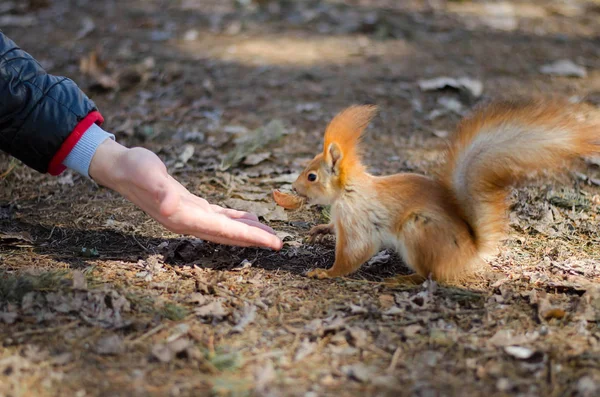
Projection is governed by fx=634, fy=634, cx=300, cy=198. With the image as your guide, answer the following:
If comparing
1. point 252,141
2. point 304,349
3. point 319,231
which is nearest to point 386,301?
point 304,349

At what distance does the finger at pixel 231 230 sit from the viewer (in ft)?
7.65

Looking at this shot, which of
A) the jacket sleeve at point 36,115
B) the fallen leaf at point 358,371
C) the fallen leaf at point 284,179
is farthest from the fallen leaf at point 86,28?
the fallen leaf at point 358,371

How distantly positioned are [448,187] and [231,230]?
0.83 meters

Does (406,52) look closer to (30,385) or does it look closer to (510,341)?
(510,341)

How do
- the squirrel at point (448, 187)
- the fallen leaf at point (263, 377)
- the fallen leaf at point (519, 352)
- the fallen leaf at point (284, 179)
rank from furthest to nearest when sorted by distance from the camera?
the fallen leaf at point (284, 179) → the squirrel at point (448, 187) → the fallen leaf at point (519, 352) → the fallen leaf at point (263, 377)

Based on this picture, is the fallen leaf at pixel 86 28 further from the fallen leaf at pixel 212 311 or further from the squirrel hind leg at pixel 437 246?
the squirrel hind leg at pixel 437 246

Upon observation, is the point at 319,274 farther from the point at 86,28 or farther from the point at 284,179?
the point at 86,28

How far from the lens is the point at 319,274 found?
2.41 metres

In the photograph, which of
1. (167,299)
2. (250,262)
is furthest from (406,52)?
(167,299)

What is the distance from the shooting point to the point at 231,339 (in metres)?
2.00

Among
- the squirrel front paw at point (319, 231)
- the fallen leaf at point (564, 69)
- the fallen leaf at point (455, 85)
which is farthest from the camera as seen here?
the fallen leaf at point (564, 69)

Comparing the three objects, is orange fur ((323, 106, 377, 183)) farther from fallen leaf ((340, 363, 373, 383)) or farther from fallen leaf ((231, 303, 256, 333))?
fallen leaf ((340, 363, 373, 383))

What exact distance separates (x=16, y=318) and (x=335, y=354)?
40.4 inches

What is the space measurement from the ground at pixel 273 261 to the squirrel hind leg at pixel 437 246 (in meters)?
0.08
